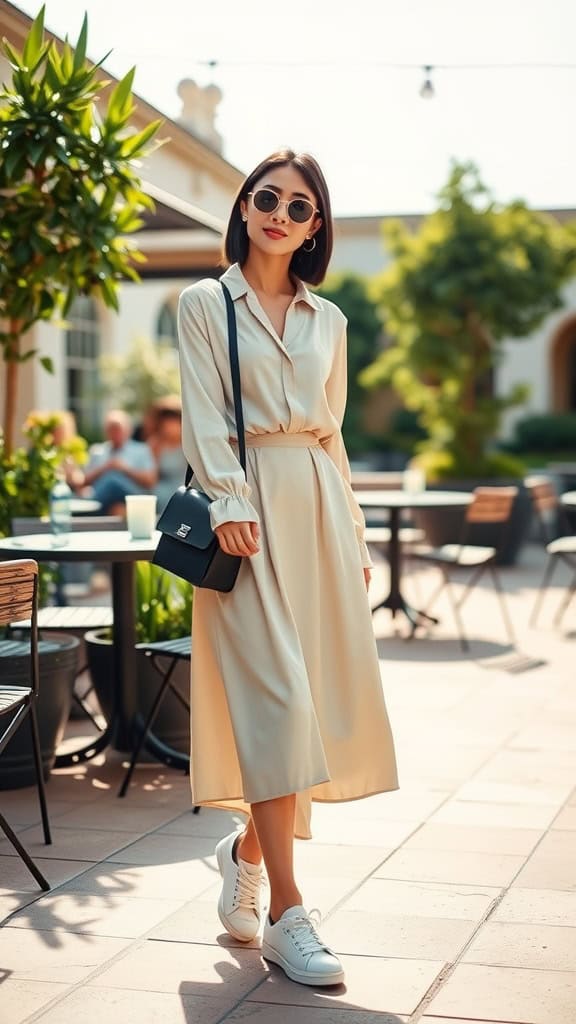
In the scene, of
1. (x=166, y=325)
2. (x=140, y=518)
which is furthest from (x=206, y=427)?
(x=166, y=325)

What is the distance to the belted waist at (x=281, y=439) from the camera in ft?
10.5

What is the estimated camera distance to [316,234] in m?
3.43

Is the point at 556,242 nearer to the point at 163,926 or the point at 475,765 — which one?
the point at 475,765

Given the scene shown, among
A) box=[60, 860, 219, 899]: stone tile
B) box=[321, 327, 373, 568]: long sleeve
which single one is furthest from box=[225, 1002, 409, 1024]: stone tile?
box=[321, 327, 373, 568]: long sleeve

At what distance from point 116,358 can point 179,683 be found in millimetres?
20453

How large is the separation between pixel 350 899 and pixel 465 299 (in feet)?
36.1

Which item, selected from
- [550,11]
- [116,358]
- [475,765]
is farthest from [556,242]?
[116,358]

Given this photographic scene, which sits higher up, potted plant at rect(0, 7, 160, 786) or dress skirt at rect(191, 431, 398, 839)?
potted plant at rect(0, 7, 160, 786)

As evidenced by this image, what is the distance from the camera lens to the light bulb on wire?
1052 cm

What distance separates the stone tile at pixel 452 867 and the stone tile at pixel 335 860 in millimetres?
46

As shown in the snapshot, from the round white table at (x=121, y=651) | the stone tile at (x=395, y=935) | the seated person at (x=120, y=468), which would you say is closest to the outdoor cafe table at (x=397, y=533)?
the seated person at (x=120, y=468)

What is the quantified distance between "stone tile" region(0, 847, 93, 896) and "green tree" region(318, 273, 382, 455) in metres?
26.1

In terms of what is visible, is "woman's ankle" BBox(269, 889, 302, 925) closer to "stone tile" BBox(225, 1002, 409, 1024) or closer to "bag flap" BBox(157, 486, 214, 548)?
"stone tile" BBox(225, 1002, 409, 1024)

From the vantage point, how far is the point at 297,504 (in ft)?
10.5
